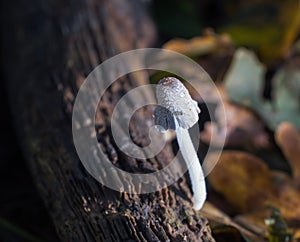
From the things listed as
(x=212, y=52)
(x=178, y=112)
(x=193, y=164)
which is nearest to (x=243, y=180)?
(x=193, y=164)

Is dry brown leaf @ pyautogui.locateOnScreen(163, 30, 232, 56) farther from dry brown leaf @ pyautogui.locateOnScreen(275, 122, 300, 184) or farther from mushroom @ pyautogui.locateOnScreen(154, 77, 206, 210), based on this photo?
mushroom @ pyautogui.locateOnScreen(154, 77, 206, 210)

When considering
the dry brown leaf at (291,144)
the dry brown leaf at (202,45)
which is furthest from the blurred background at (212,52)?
the dry brown leaf at (291,144)

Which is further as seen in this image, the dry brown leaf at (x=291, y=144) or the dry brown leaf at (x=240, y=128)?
the dry brown leaf at (x=240, y=128)

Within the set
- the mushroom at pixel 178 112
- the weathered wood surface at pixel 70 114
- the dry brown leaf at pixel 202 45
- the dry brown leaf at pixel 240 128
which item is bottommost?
the dry brown leaf at pixel 240 128

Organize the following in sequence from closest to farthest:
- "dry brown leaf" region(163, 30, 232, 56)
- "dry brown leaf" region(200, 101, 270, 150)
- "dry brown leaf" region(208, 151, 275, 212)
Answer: "dry brown leaf" region(208, 151, 275, 212) → "dry brown leaf" region(200, 101, 270, 150) → "dry brown leaf" region(163, 30, 232, 56)

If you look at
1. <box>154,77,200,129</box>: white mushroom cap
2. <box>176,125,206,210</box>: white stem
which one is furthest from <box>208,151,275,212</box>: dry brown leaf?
<box>154,77,200,129</box>: white mushroom cap

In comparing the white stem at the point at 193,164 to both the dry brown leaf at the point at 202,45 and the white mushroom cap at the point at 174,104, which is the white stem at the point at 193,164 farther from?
the dry brown leaf at the point at 202,45
